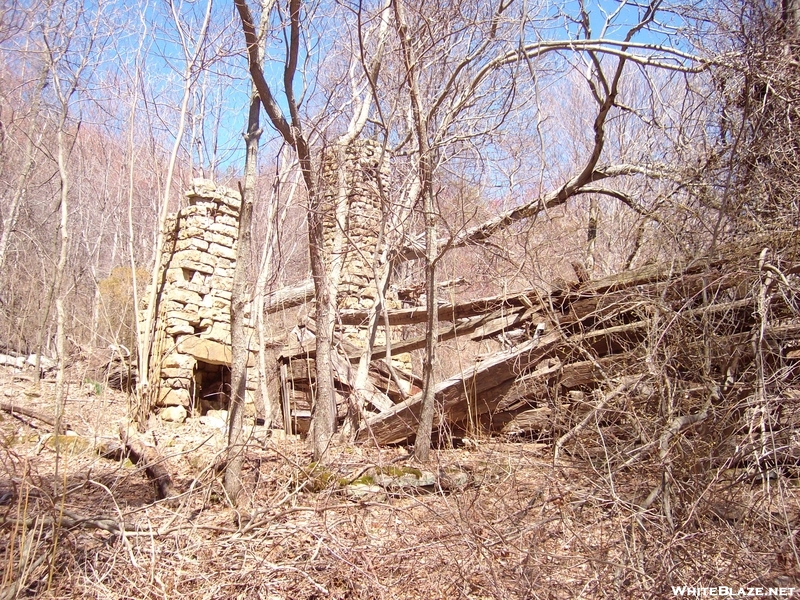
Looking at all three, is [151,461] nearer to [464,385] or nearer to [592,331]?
[464,385]

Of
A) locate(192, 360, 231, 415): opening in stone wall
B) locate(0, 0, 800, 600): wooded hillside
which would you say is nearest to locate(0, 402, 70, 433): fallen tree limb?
locate(0, 0, 800, 600): wooded hillside

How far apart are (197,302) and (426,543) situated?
590cm

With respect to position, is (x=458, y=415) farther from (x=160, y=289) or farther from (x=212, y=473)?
(x=160, y=289)

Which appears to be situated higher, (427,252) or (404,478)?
(427,252)

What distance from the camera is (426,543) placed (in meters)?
3.19

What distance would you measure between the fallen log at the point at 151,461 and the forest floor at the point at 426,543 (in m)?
0.33

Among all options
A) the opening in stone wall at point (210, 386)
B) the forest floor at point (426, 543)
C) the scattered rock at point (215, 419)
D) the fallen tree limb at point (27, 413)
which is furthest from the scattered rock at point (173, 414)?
the forest floor at point (426, 543)

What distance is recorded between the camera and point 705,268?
3633 mm

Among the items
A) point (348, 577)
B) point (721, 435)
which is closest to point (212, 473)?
point (348, 577)

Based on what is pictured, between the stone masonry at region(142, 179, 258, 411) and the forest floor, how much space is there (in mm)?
3868

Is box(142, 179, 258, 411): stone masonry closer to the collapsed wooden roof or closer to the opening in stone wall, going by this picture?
the opening in stone wall

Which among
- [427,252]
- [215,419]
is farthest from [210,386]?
[427,252]

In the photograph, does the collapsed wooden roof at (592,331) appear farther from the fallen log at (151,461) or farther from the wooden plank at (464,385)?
the fallen log at (151,461)

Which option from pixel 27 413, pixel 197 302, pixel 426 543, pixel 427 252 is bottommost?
pixel 426 543
